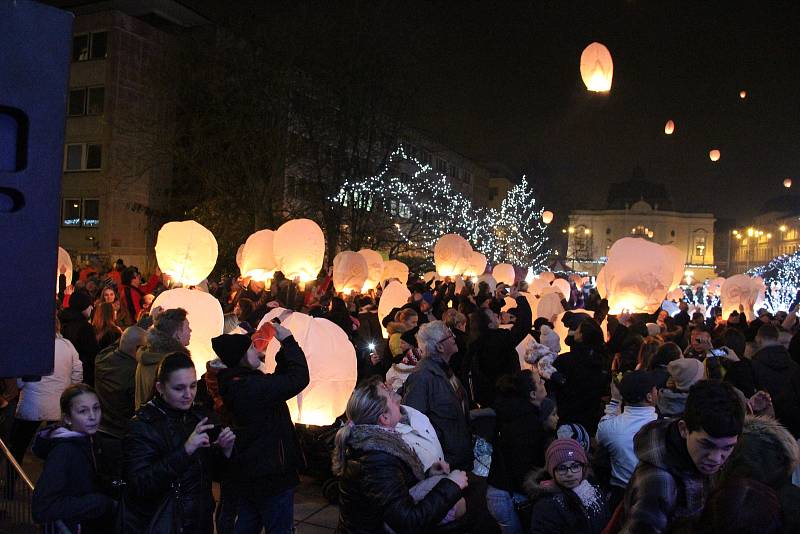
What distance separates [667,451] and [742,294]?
44.2 ft

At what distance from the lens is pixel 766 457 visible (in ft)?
Result: 8.57

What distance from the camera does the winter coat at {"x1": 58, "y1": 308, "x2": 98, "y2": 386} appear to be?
24.7 feet

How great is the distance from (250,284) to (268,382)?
409 inches

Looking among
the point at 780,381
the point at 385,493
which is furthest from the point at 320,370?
the point at 780,381

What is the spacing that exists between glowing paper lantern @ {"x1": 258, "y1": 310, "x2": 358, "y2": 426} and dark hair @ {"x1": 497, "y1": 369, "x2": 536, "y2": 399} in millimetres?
1989

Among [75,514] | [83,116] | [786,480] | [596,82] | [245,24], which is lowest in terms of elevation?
[75,514]

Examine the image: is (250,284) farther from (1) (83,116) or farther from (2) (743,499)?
(1) (83,116)

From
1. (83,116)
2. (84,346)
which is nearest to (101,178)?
(83,116)

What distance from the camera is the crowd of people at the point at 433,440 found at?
2607 mm

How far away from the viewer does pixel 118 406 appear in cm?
550

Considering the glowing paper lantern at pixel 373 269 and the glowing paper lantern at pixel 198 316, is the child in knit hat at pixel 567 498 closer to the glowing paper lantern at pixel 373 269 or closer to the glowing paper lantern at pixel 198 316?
the glowing paper lantern at pixel 198 316

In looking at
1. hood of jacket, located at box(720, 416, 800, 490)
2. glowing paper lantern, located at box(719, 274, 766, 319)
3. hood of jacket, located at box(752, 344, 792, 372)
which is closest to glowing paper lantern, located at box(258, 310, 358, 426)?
hood of jacket, located at box(720, 416, 800, 490)

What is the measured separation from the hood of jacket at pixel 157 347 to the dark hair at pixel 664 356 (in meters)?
3.87

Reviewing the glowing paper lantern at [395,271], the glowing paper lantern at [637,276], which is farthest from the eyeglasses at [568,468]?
the glowing paper lantern at [395,271]
